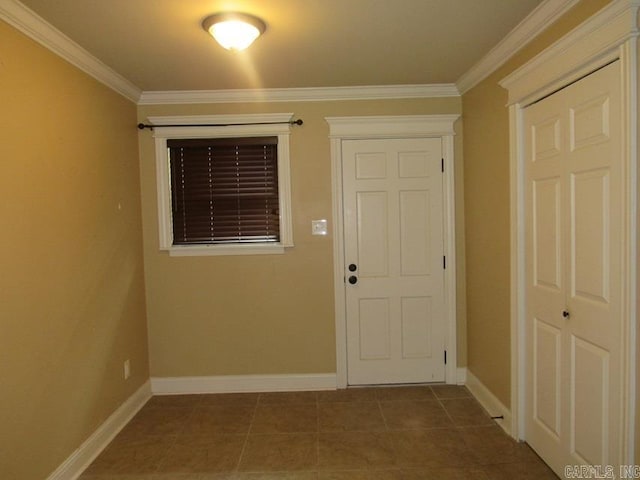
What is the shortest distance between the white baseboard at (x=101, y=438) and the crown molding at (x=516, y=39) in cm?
354

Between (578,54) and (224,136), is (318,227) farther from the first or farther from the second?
(578,54)

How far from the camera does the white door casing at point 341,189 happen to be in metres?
3.30

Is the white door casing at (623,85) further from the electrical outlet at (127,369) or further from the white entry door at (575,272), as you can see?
the electrical outlet at (127,369)

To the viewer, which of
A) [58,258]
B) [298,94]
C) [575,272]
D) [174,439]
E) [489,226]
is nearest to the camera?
[575,272]

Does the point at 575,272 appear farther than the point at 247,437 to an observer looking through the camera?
No

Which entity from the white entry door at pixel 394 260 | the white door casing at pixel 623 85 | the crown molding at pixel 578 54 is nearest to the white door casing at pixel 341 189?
the white entry door at pixel 394 260

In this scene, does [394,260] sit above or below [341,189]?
below

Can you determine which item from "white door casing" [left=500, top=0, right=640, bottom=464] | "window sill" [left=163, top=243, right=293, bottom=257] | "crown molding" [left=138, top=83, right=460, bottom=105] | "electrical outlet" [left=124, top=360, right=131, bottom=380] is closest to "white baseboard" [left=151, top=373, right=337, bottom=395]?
"electrical outlet" [left=124, top=360, right=131, bottom=380]

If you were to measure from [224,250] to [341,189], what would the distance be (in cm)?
111

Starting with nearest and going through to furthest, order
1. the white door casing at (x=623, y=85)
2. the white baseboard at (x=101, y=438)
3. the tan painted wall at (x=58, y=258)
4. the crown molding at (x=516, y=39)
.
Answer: the white door casing at (x=623, y=85), the tan painted wall at (x=58, y=258), the crown molding at (x=516, y=39), the white baseboard at (x=101, y=438)

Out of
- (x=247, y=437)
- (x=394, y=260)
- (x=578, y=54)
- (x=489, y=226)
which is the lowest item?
(x=247, y=437)

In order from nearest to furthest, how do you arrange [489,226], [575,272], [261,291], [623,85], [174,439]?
1. [623,85]
2. [575,272]
3. [174,439]
4. [489,226]
5. [261,291]

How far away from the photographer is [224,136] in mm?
3309

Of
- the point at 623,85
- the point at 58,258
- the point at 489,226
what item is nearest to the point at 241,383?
the point at 58,258
